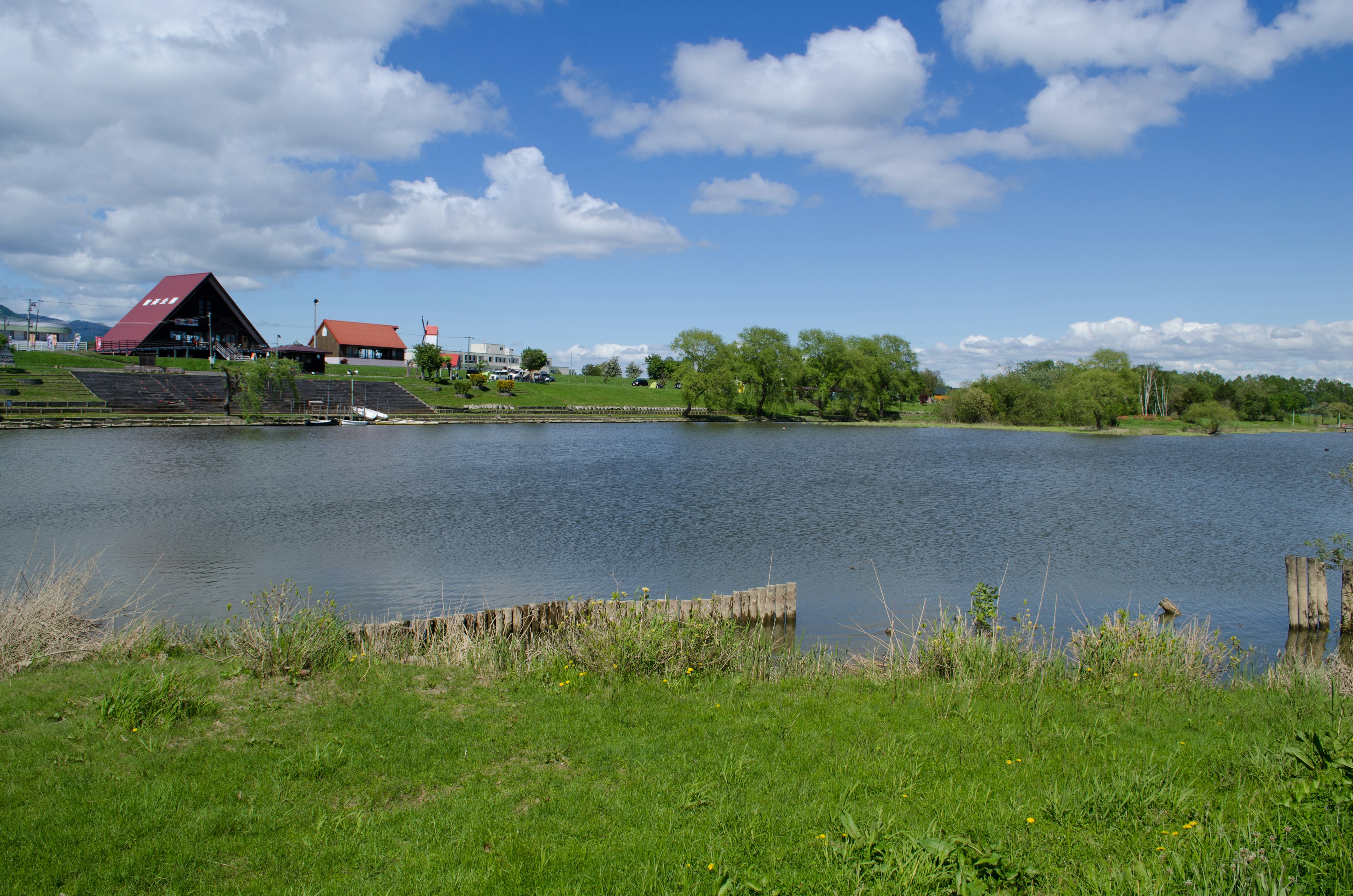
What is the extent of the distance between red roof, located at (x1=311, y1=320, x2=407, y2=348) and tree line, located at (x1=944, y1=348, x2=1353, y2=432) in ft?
267

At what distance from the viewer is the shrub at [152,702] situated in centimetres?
642

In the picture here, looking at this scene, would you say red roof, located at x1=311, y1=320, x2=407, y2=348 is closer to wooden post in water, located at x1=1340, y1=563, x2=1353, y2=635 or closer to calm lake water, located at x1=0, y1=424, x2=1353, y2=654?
calm lake water, located at x1=0, y1=424, x2=1353, y2=654

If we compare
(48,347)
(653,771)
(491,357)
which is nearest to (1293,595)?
(653,771)

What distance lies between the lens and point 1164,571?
18.8m

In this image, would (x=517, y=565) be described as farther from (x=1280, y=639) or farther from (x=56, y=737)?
(x=1280, y=639)

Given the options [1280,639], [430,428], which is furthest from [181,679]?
[430,428]

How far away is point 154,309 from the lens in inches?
3356

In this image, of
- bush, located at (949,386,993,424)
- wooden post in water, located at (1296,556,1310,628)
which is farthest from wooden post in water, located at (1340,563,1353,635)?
bush, located at (949,386,993,424)

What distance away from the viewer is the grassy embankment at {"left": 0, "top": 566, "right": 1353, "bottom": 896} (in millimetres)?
4434

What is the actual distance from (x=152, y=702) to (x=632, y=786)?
429cm

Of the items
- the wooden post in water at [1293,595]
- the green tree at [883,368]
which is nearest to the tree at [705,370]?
the green tree at [883,368]

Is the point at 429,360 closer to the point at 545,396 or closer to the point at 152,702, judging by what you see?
the point at 545,396

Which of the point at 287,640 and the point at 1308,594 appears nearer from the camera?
the point at 287,640

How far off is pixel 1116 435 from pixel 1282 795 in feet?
309
